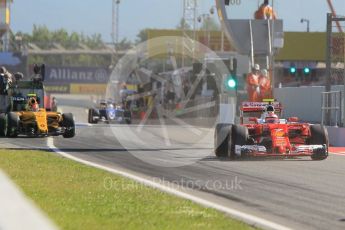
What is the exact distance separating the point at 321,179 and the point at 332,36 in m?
11.7

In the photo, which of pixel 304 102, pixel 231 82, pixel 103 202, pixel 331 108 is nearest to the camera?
pixel 103 202

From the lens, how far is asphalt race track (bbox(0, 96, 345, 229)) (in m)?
9.81

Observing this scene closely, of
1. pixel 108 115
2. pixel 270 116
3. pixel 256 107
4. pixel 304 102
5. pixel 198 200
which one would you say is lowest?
pixel 198 200

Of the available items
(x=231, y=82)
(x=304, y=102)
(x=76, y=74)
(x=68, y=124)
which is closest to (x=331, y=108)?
(x=231, y=82)

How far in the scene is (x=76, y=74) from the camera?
116m

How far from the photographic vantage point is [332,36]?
24281mm

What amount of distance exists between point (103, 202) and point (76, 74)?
106962 mm

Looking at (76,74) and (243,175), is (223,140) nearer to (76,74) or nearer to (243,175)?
(243,175)

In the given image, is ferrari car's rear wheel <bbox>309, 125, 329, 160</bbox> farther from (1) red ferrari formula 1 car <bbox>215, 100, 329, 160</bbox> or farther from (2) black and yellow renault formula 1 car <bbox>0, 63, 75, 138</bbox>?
(2) black and yellow renault formula 1 car <bbox>0, 63, 75, 138</bbox>

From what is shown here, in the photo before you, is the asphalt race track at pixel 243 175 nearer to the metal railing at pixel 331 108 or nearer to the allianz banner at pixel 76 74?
the metal railing at pixel 331 108

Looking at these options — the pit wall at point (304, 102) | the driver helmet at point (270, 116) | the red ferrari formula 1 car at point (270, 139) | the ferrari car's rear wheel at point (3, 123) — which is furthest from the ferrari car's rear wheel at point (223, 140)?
the pit wall at point (304, 102)

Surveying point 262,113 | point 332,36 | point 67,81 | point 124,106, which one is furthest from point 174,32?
point 262,113

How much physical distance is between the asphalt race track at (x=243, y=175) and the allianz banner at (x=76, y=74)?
299 ft

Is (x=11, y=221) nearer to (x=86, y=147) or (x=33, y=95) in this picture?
(x=86, y=147)
